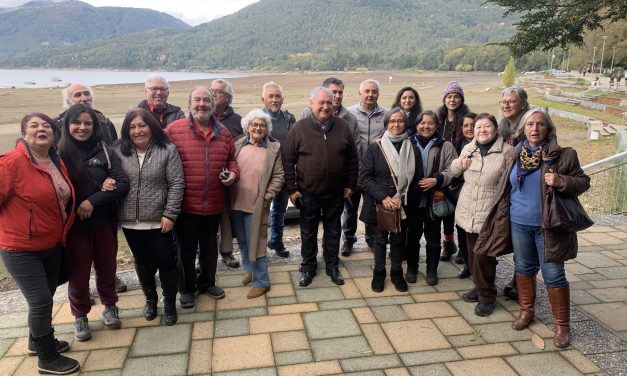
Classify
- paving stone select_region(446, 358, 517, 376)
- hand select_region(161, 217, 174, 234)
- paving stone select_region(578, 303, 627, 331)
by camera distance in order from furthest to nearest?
paving stone select_region(578, 303, 627, 331)
hand select_region(161, 217, 174, 234)
paving stone select_region(446, 358, 517, 376)

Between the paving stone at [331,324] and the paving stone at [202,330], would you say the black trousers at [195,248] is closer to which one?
the paving stone at [202,330]

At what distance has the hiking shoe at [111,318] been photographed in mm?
3441

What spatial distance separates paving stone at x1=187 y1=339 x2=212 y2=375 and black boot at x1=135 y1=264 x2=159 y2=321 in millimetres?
574

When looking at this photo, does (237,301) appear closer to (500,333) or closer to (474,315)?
(474,315)

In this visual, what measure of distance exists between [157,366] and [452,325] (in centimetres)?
225

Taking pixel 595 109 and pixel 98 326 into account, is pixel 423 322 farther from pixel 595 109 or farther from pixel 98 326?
pixel 595 109

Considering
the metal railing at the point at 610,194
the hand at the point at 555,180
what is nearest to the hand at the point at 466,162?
the hand at the point at 555,180

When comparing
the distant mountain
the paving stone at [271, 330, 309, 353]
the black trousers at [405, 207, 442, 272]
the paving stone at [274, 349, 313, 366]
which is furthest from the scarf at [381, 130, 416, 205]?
the distant mountain

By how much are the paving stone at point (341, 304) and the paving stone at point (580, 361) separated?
5.10 feet

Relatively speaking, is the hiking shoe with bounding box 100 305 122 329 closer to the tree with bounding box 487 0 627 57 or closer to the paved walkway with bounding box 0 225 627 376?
the paved walkway with bounding box 0 225 627 376

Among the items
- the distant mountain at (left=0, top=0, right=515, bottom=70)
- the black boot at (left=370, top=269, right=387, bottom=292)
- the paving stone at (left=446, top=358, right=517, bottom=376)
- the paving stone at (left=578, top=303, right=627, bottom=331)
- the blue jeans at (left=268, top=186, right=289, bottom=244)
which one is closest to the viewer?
the paving stone at (left=446, top=358, right=517, bottom=376)

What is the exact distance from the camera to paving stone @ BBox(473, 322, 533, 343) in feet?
10.8

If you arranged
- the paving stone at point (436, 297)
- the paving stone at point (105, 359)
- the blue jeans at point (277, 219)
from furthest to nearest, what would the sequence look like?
the blue jeans at point (277, 219), the paving stone at point (436, 297), the paving stone at point (105, 359)

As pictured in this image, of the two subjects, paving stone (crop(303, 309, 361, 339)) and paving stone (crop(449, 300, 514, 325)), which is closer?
paving stone (crop(303, 309, 361, 339))
